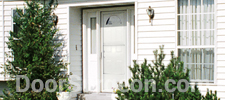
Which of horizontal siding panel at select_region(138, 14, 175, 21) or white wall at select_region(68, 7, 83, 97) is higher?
horizontal siding panel at select_region(138, 14, 175, 21)

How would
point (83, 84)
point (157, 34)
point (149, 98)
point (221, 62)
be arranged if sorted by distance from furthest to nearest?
point (83, 84)
point (157, 34)
point (221, 62)
point (149, 98)

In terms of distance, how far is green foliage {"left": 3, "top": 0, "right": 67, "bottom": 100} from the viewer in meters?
5.53

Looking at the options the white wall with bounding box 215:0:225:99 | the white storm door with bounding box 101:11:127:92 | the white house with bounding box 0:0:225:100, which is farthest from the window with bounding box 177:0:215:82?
the white storm door with bounding box 101:11:127:92

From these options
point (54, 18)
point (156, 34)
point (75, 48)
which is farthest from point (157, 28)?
point (54, 18)

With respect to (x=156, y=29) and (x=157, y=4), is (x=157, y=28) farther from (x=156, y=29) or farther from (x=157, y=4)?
(x=157, y=4)

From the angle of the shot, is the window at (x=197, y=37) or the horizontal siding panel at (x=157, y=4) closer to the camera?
the window at (x=197, y=37)

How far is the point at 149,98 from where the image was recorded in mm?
4180

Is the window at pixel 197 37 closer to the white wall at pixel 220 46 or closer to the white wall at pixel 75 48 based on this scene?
the white wall at pixel 220 46

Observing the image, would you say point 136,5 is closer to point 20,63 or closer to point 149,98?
point 149,98

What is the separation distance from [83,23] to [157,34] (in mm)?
1995

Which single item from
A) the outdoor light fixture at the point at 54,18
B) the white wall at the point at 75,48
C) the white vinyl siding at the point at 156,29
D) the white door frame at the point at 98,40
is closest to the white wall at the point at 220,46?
the white vinyl siding at the point at 156,29

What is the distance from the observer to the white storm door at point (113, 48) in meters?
6.17

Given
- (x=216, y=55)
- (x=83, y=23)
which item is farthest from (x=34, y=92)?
(x=216, y=55)

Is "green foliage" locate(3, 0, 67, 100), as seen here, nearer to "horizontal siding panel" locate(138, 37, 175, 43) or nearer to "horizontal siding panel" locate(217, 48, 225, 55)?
"horizontal siding panel" locate(138, 37, 175, 43)
